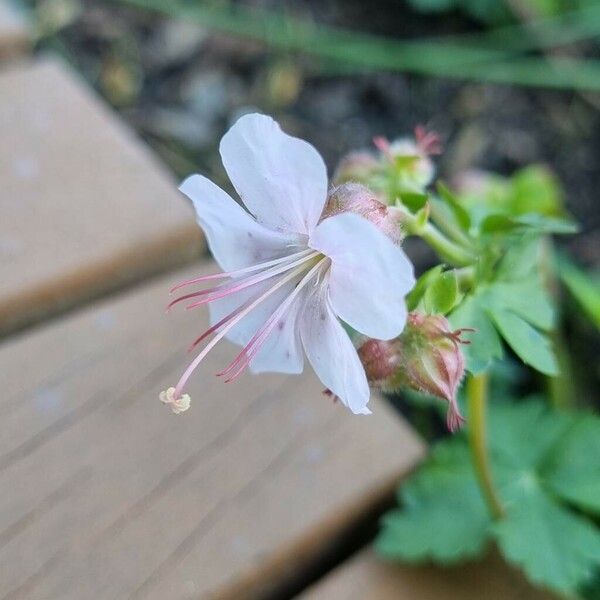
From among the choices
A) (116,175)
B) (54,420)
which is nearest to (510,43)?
(116,175)

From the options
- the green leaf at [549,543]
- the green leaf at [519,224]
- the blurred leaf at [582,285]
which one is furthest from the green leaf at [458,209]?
the blurred leaf at [582,285]

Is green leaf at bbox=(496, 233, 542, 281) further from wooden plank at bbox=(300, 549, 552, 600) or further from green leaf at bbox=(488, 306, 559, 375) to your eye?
wooden plank at bbox=(300, 549, 552, 600)

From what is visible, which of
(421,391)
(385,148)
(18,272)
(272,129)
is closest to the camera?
(272,129)

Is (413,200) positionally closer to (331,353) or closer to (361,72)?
(331,353)

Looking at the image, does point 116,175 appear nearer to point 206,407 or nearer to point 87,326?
point 87,326

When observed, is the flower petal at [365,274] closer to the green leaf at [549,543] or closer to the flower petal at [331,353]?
the flower petal at [331,353]

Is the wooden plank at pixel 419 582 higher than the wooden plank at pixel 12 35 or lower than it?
lower

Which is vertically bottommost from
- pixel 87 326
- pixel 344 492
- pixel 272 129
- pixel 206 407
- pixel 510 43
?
pixel 510 43
